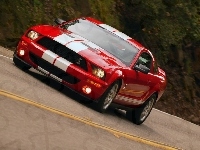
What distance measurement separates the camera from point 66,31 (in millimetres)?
12742

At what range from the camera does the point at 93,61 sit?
1131 cm

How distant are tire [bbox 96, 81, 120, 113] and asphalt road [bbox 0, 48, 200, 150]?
0.15 metres

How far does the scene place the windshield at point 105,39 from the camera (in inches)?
495

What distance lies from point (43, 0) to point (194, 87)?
7897mm

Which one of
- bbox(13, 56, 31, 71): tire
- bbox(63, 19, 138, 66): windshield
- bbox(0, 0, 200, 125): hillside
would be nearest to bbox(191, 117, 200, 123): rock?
bbox(0, 0, 200, 125): hillside

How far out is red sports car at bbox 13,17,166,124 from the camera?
1128cm

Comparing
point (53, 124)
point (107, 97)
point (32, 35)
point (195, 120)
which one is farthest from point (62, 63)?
point (195, 120)

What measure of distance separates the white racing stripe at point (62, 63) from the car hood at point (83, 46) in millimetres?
272

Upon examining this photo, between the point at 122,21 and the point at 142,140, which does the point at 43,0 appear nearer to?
the point at 122,21

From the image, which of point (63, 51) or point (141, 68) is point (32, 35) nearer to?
point (63, 51)

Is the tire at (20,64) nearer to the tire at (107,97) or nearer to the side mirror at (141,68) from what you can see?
the tire at (107,97)

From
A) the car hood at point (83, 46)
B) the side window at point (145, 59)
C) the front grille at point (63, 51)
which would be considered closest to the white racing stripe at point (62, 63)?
the front grille at point (63, 51)

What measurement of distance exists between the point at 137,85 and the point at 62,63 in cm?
211

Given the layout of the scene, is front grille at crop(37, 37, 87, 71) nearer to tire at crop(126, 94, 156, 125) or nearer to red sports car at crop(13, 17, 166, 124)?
red sports car at crop(13, 17, 166, 124)
